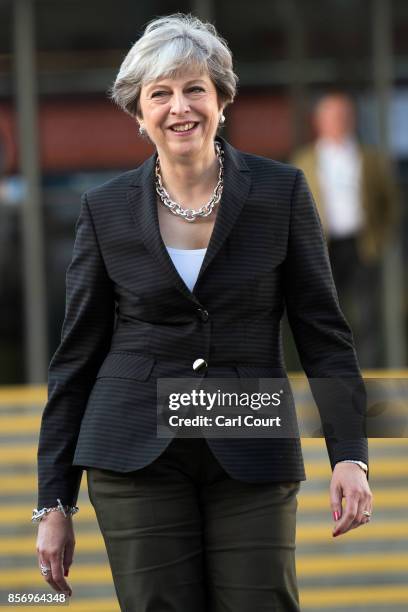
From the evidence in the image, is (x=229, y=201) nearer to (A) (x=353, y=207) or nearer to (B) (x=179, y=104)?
(B) (x=179, y=104)

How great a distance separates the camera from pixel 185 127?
122 inches

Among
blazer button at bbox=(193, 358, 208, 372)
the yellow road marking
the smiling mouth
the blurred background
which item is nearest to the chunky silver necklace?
the smiling mouth

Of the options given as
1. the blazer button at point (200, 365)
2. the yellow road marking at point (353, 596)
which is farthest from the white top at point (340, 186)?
the blazer button at point (200, 365)

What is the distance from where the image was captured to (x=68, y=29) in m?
9.09

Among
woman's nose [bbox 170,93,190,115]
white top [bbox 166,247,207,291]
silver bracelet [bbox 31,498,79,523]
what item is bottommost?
silver bracelet [bbox 31,498,79,523]

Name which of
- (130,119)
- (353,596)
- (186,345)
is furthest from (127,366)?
(130,119)

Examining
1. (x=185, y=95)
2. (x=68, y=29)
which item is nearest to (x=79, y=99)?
(x=68, y=29)

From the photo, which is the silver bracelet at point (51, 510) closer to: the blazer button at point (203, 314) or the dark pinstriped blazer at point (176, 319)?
the dark pinstriped blazer at point (176, 319)

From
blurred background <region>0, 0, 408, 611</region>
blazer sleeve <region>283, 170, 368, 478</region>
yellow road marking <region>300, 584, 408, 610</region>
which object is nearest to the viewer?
blazer sleeve <region>283, 170, 368, 478</region>

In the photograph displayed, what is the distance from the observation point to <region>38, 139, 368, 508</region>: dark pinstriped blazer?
121 inches

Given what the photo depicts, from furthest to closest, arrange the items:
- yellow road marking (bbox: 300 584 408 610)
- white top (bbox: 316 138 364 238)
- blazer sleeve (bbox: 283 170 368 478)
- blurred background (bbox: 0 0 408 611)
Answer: blurred background (bbox: 0 0 408 611) < white top (bbox: 316 138 364 238) < yellow road marking (bbox: 300 584 408 610) < blazer sleeve (bbox: 283 170 368 478)

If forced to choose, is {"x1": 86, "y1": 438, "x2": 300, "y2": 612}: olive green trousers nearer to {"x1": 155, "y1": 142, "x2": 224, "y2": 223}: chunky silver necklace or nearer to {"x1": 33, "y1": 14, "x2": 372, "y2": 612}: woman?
{"x1": 33, "y1": 14, "x2": 372, "y2": 612}: woman

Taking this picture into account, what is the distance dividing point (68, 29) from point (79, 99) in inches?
17.8

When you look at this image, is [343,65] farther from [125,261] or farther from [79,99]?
[125,261]
